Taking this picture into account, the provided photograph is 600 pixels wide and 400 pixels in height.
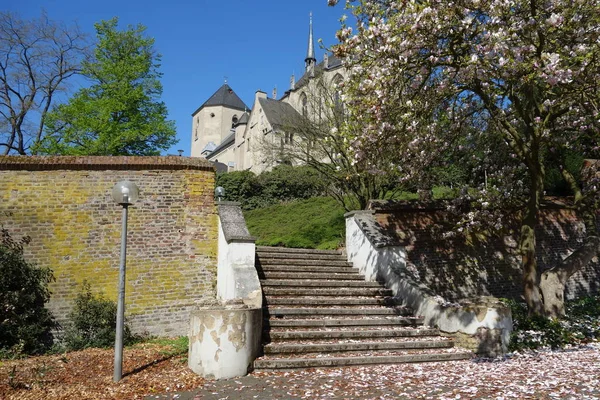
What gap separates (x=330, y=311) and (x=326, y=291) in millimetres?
770

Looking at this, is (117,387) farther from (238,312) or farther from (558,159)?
(558,159)

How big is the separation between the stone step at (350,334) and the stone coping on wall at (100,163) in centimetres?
438

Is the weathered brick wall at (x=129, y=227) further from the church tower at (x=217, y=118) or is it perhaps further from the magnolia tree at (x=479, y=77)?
the church tower at (x=217, y=118)

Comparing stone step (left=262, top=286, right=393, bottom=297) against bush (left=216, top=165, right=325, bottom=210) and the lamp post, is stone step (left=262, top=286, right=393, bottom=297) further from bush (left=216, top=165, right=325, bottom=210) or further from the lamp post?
bush (left=216, top=165, right=325, bottom=210)

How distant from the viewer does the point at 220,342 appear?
223 inches

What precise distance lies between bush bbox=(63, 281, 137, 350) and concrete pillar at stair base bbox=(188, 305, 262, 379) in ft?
10.5

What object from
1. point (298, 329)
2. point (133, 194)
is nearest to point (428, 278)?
point (298, 329)

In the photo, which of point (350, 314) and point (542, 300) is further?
point (542, 300)

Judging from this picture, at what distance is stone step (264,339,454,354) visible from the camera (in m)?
6.40

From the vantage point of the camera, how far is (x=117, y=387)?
→ 538 centimetres

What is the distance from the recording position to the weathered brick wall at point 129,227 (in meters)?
8.55

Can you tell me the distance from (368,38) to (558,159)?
6248mm

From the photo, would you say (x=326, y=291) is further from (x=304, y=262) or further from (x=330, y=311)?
(x=304, y=262)

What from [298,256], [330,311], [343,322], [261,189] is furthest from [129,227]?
[261,189]
